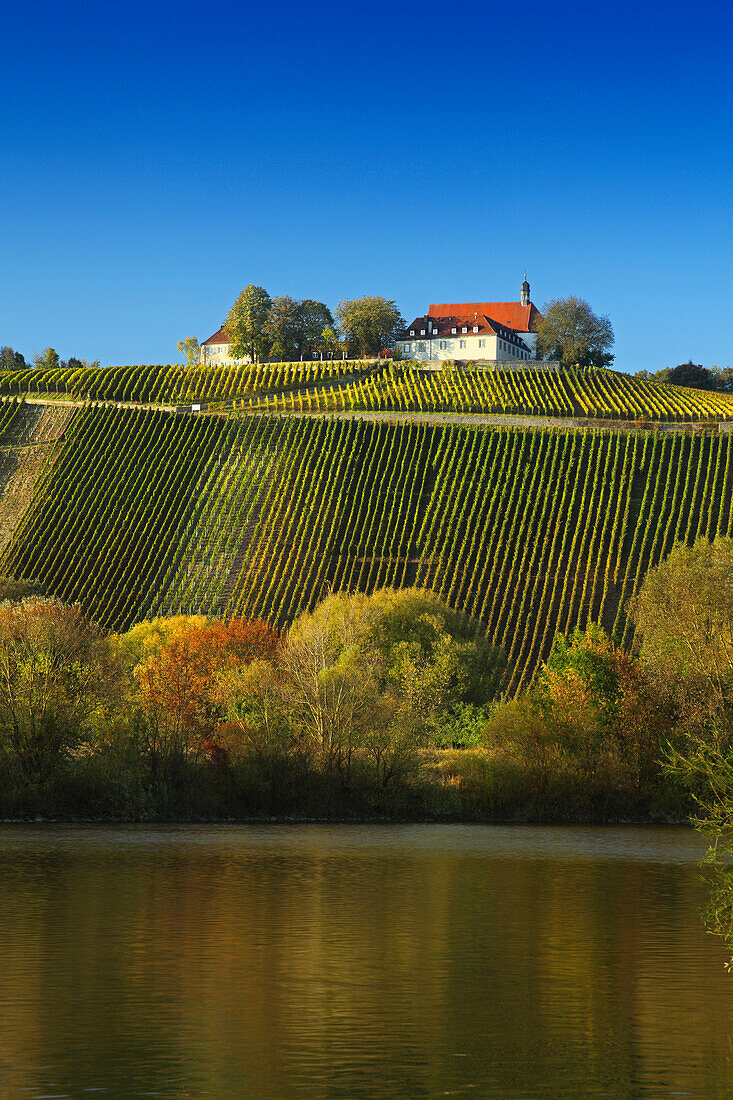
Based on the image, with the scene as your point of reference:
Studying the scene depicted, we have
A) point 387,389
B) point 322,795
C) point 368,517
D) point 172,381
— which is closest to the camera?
point 322,795

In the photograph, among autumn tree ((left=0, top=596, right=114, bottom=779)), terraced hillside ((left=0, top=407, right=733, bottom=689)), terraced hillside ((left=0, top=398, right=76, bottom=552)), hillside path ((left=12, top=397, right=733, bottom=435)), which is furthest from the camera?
hillside path ((left=12, top=397, right=733, bottom=435))

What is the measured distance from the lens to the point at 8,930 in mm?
24375

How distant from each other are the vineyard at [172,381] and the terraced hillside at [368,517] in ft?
58.6

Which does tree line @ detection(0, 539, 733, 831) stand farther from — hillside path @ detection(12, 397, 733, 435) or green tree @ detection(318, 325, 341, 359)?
green tree @ detection(318, 325, 341, 359)

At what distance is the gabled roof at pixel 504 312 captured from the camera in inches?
7338

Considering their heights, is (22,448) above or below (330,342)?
below

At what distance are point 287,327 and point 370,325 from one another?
11737mm

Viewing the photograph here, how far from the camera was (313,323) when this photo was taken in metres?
173

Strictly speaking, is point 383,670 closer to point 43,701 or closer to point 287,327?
point 43,701

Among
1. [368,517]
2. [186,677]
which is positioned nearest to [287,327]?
→ [368,517]

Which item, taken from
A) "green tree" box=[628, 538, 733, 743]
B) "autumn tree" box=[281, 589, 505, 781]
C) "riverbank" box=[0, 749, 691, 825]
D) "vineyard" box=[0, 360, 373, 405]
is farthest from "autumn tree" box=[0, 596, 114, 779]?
"vineyard" box=[0, 360, 373, 405]

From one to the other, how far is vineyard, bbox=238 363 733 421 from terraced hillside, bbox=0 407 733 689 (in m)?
8.96

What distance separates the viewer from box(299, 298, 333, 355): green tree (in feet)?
566

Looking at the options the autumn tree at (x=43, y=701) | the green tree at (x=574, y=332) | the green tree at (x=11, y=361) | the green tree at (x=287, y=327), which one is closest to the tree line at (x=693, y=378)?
the green tree at (x=574, y=332)
